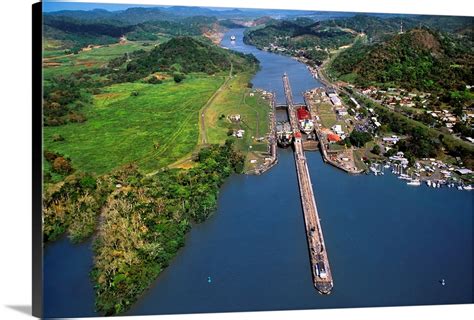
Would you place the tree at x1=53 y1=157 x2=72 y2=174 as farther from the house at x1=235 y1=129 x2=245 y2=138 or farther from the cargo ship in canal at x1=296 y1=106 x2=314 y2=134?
the cargo ship in canal at x1=296 y1=106 x2=314 y2=134

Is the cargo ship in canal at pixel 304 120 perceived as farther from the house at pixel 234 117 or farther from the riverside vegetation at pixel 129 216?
the riverside vegetation at pixel 129 216

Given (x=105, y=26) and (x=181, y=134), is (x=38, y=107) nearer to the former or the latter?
(x=181, y=134)

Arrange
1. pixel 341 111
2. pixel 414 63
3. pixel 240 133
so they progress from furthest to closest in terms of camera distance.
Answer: pixel 414 63
pixel 341 111
pixel 240 133

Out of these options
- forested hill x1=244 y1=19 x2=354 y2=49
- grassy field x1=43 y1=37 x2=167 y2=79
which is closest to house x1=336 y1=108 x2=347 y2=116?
forested hill x1=244 y1=19 x2=354 y2=49

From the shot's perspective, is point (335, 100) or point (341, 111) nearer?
point (341, 111)

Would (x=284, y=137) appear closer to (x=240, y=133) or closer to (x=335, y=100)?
(x=240, y=133)

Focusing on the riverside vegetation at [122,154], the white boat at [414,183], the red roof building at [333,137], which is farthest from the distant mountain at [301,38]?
the white boat at [414,183]

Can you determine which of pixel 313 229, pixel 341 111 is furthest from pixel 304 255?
pixel 341 111
